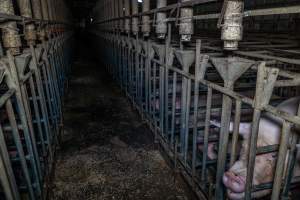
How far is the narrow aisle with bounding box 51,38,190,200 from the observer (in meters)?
4.06

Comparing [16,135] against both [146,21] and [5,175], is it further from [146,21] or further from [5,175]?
[146,21]

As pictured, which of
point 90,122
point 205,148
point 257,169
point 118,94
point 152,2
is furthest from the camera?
point 152,2

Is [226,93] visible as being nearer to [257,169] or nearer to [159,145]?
[257,169]

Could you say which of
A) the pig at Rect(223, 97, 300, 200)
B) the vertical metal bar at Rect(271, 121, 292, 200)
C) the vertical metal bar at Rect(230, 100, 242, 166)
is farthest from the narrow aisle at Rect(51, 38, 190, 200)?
the vertical metal bar at Rect(271, 121, 292, 200)

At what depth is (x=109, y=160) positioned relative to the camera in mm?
4965

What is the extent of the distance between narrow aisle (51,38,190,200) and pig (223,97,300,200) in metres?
1.40

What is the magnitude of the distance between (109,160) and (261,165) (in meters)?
3.02

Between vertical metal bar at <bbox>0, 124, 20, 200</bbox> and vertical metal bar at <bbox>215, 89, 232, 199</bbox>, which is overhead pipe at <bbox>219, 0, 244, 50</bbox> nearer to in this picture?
vertical metal bar at <bbox>215, 89, 232, 199</bbox>

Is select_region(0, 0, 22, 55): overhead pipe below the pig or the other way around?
the other way around

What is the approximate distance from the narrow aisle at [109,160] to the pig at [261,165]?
55.2 inches

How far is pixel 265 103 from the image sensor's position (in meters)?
2.09

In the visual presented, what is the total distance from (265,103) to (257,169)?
115cm

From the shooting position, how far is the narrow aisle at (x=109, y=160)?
13.3ft

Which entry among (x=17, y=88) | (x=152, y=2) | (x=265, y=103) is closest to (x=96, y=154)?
(x=17, y=88)
